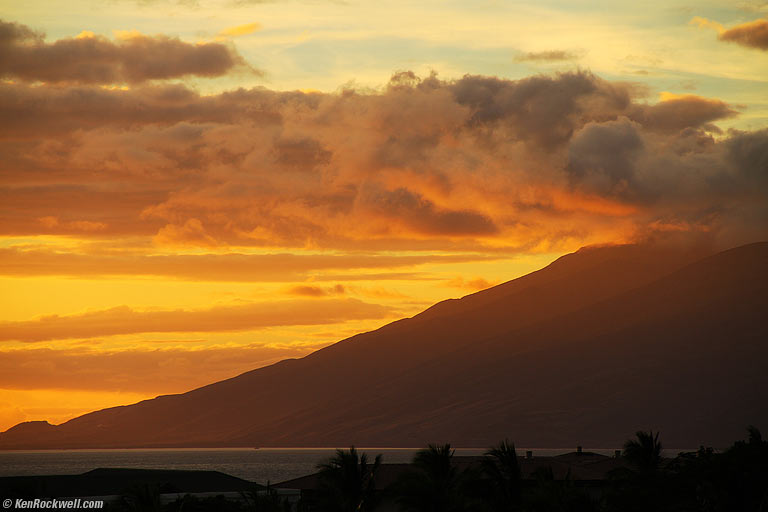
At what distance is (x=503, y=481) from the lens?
62469 mm

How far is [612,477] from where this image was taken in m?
76.2

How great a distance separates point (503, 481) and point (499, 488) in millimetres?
609

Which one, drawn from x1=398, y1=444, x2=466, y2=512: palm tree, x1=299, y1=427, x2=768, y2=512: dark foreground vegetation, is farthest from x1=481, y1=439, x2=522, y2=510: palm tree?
x1=398, y1=444, x2=466, y2=512: palm tree

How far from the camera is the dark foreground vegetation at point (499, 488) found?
177 feet

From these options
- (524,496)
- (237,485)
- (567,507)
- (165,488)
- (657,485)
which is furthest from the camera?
(237,485)

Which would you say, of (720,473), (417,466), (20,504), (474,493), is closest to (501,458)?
Result: (474,493)

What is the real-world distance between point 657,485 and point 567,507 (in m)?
12.3

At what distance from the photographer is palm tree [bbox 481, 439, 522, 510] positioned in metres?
62.0

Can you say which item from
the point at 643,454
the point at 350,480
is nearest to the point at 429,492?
the point at 350,480

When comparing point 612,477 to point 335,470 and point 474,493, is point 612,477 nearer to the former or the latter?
point 474,493

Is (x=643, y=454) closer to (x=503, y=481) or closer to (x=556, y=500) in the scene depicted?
(x=503, y=481)

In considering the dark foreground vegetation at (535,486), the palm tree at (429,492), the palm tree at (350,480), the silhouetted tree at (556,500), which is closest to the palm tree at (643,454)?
the dark foreground vegetation at (535,486)

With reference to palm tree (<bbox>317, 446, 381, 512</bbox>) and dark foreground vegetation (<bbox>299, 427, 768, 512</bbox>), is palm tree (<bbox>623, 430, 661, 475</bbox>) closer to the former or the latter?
dark foreground vegetation (<bbox>299, 427, 768, 512</bbox>)

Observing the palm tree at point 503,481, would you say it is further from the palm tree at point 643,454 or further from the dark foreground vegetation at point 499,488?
the palm tree at point 643,454
